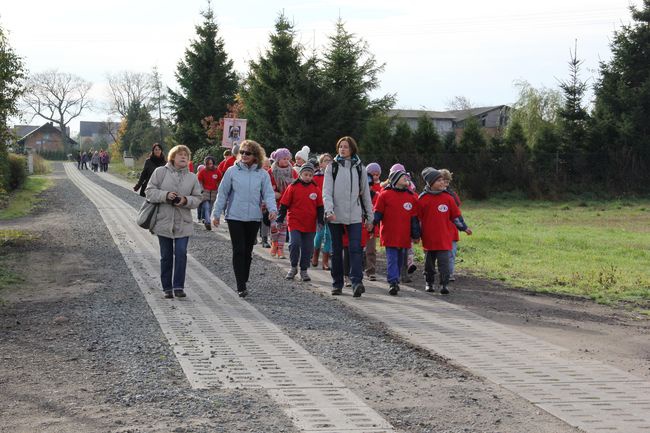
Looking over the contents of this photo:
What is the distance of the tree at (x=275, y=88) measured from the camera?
3869cm

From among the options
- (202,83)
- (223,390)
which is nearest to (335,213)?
(223,390)

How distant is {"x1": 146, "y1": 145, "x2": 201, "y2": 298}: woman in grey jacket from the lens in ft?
36.3

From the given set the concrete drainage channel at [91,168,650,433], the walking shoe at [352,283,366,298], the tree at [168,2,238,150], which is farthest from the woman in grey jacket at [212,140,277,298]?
the tree at [168,2,238,150]

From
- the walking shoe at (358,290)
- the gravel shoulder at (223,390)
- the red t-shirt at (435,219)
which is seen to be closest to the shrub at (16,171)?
the gravel shoulder at (223,390)

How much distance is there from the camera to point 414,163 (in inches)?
1505

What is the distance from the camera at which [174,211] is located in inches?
440

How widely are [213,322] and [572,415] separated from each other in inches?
174

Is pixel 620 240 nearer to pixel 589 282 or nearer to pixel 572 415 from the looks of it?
pixel 589 282

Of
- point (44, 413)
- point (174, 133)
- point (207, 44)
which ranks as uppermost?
point (207, 44)

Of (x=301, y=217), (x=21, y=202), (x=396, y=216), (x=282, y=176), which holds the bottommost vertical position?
(x=21, y=202)

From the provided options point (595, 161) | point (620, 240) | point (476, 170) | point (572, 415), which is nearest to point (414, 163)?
point (476, 170)

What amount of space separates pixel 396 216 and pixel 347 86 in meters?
31.2

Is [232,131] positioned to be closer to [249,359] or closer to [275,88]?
[275,88]

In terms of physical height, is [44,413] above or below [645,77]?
below
